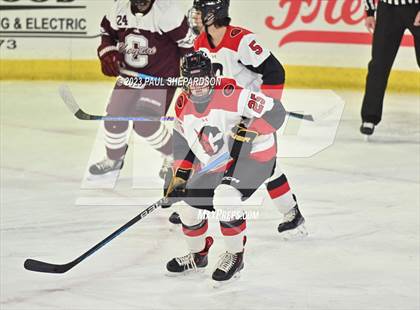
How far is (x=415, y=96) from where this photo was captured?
18.7 ft

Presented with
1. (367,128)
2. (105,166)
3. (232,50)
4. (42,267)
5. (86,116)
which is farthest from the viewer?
(367,128)

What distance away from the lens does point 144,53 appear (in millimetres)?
4113

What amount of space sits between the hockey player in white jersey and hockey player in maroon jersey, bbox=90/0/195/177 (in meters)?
0.99

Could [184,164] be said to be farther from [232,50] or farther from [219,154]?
[232,50]

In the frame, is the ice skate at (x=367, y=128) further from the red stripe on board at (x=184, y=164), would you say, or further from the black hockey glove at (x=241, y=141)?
the red stripe on board at (x=184, y=164)

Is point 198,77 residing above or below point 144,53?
above

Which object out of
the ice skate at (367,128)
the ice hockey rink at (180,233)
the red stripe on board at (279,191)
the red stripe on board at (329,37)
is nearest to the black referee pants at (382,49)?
the ice skate at (367,128)

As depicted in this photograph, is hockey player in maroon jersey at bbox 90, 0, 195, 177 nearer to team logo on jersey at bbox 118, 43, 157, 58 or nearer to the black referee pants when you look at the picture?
team logo on jersey at bbox 118, 43, 157, 58

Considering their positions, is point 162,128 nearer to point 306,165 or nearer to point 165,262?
point 306,165

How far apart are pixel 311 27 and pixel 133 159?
1714 mm

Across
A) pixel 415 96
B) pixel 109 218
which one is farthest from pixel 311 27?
pixel 109 218

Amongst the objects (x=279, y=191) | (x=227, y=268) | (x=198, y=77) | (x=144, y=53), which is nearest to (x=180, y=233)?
(x=279, y=191)

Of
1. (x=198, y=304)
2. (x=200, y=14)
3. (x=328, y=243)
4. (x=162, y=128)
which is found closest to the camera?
(x=198, y=304)

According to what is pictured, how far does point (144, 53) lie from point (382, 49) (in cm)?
140
